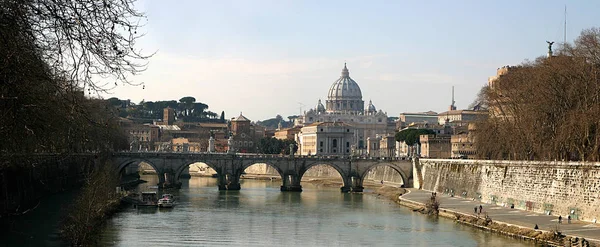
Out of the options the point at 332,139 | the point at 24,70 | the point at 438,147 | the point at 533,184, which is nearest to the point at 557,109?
the point at 533,184

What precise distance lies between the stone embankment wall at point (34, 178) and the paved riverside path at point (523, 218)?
19.4 meters

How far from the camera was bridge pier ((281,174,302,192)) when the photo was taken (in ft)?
268

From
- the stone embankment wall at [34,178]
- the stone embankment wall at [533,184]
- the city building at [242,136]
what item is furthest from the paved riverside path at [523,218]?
the city building at [242,136]

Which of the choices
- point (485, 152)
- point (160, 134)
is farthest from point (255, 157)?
point (160, 134)

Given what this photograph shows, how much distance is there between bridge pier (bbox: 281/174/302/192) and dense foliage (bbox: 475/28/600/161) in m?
23.2

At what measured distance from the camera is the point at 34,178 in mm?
52062

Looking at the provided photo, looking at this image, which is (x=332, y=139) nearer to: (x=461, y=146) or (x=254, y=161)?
(x=461, y=146)

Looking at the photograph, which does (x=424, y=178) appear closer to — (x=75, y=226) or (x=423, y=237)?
(x=423, y=237)

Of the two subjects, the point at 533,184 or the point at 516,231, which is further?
the point at 533,184

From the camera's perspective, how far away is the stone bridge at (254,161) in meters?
82.4

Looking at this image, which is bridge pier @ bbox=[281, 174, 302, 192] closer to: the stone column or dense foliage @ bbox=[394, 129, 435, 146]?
the stone column

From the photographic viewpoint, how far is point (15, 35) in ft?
45.2

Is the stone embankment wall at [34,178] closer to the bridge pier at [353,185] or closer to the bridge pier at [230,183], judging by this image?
the bridge pier at [230,183]

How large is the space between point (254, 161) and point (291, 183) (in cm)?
375
